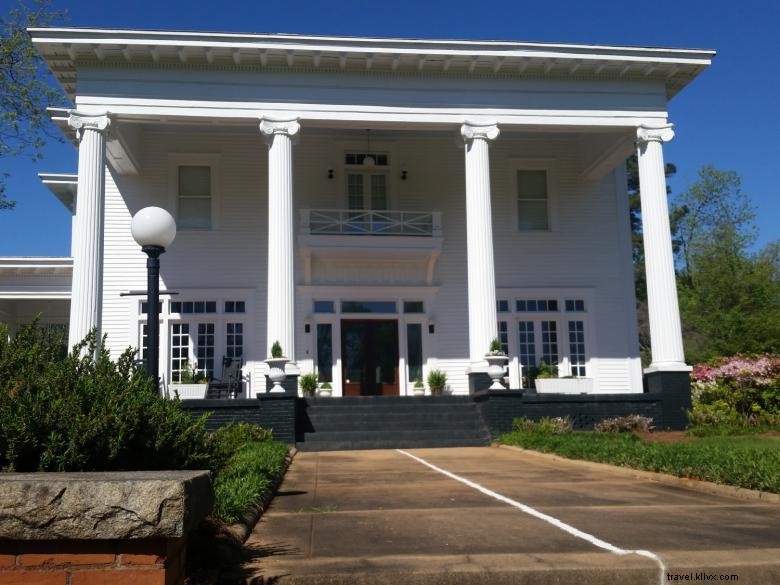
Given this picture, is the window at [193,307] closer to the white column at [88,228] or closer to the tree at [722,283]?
the white column at [88,228]

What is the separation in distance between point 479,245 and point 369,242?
3850 mm

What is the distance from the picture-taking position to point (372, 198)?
72.8ft

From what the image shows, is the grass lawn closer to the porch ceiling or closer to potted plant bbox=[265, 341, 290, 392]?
potted plant bbox=[265, 341, 290, 392]

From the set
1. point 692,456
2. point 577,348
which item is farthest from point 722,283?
point 692,456

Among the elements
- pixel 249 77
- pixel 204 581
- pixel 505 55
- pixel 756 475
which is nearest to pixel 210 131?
pixel 249 77

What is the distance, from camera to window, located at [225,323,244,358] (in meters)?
20.7

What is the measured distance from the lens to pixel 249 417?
16312mm

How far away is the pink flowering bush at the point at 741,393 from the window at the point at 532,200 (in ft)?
22.1

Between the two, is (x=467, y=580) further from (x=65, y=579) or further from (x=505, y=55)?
(x=505, y=55)

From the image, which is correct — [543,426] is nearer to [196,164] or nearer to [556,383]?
[556,383]

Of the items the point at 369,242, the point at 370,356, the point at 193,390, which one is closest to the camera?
the point at 193,390

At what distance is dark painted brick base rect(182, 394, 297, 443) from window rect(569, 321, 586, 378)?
921cm

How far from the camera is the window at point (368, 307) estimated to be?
21391 mm

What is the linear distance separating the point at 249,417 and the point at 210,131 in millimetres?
9043
